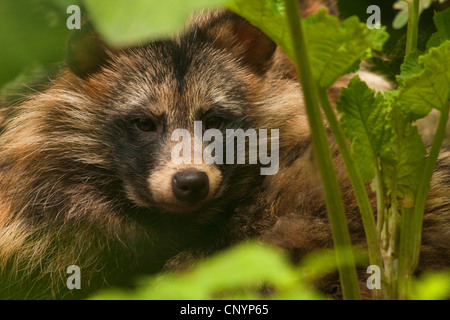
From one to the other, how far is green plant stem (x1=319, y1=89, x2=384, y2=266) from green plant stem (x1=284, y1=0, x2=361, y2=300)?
0.24 m

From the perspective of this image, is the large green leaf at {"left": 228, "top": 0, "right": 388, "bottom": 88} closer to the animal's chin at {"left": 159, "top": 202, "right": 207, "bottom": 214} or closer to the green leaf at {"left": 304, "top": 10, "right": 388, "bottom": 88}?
the green leaf at {"left": 304, "top": 10, "right": 388, "bottom": 88}

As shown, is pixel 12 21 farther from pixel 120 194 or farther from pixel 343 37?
pixel 343 37

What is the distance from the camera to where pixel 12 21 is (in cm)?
216

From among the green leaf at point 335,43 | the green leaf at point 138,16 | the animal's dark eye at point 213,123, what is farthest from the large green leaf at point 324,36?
the animal's dark eye at point 213,123

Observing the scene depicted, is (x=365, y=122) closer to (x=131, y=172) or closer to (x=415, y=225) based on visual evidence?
(x=415, y=225)

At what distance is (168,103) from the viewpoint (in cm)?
267

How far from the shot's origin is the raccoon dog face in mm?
2619

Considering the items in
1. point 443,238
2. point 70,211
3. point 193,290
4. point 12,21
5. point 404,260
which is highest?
point 12,21

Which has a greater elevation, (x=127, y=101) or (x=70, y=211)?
(x=127, y=101)

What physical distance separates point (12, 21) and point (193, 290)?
1.52m

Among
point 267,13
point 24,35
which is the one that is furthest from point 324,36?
point 24,35

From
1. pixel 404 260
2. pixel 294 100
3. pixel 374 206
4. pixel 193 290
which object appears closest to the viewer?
pixel 193 290
